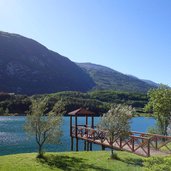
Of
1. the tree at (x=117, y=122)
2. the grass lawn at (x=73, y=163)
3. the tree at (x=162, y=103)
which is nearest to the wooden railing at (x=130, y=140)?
the tree at (x=117, y=122)

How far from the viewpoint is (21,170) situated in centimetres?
1691

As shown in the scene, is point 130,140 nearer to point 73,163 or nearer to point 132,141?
point 132,141

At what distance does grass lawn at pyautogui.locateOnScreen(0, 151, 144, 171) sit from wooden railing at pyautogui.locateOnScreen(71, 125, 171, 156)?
88 cm

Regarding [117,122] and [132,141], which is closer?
[117,122]

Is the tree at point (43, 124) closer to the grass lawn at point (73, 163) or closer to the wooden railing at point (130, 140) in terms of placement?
the grass lawn at point (73, 163)

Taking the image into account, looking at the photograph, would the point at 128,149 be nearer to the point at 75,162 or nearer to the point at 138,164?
the point at 138,164

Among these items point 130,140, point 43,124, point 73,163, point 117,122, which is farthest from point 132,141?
point 43,124

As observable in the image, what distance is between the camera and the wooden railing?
21198mm

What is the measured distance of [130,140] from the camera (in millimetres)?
22844

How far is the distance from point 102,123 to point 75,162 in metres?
4.00

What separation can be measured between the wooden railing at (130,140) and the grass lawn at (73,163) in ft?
2.90

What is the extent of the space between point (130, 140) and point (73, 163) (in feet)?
18.1

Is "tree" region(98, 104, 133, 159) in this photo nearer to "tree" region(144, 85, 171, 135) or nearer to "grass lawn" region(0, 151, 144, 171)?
"grass lawn" region(0, 151, 144, 171)

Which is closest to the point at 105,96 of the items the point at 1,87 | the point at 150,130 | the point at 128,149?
the point at 1,87
